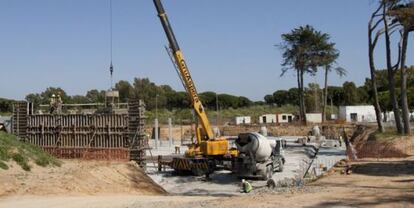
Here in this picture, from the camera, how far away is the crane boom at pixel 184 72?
29844 mm

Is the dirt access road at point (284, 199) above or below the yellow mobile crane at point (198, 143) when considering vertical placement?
below

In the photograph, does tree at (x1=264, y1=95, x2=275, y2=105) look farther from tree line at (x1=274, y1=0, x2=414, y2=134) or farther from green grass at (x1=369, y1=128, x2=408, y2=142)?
green grass at (x1=369, y1=128, x2=408, y2=142)

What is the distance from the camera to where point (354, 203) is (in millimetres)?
13422

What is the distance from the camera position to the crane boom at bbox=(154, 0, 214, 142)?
29.8 m

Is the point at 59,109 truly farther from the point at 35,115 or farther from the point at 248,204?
the point at 248,204

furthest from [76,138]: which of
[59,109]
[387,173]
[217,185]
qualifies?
[387,173]

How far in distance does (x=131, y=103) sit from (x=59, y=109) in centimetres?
628

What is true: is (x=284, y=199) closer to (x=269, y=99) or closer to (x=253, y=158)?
(x=253, y=158)

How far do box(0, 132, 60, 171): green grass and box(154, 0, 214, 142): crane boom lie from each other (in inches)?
341

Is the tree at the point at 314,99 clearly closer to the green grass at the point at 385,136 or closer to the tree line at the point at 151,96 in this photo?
the tree line at the point at 151,96

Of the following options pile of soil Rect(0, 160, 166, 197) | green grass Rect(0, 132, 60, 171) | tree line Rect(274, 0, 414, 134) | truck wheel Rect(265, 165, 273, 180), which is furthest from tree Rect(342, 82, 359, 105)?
green grass Rect(0, 132, 60, 171)

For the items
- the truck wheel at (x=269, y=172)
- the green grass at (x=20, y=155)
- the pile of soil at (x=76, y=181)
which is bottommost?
the truck wheel at (x=269, y=172)

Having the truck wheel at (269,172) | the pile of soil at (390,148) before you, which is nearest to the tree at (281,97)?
the pile of soil at (390,148)

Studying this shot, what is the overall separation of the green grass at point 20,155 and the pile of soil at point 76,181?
1.17 ft
